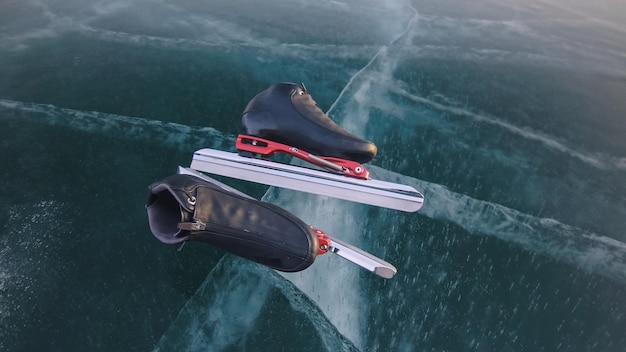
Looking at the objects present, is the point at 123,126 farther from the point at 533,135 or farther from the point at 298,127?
the point at 533,135

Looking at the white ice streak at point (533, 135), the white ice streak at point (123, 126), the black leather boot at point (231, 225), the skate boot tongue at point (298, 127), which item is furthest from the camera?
the white ice streak at point (533, 135)

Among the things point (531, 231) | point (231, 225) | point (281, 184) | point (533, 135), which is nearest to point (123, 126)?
point (281, 184)

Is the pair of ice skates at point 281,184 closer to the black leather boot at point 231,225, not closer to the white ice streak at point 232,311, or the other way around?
the black leather boot at point 231,225

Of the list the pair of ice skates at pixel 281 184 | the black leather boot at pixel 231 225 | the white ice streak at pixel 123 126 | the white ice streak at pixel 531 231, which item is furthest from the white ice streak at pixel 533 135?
the black leather boot at pixel 231 225

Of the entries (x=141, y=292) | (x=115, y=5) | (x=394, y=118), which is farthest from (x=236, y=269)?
(x=115, y=5)

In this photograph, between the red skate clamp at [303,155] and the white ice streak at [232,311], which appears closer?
the white ice streak at [232,311]
